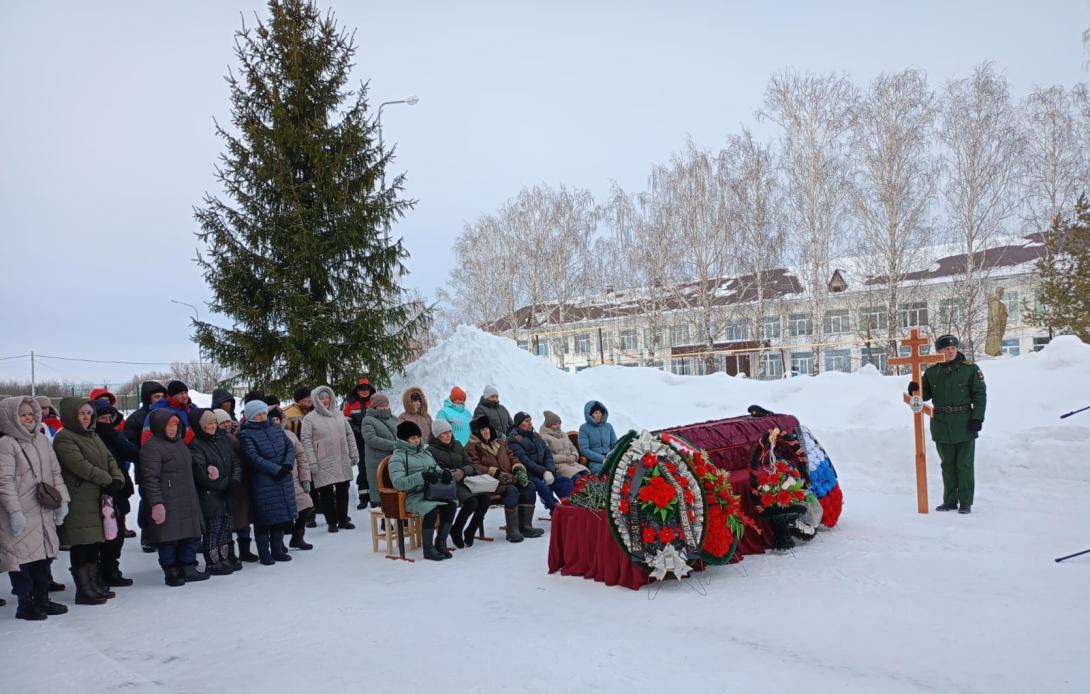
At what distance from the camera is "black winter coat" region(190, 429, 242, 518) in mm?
7879

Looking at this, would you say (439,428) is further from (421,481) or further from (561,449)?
(561,449)

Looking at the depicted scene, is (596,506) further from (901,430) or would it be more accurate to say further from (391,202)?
(391,202)

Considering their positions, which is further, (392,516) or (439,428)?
(439,428)

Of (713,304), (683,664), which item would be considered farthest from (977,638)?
(713,304)

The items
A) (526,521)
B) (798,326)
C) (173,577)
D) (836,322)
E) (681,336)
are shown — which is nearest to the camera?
(173,577)

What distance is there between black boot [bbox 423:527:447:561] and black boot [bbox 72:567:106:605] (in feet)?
10.1

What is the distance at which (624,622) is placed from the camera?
222 inches

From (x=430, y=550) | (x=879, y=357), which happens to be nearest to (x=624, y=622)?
(x=430, y=550)

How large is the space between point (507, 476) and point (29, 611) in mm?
4786

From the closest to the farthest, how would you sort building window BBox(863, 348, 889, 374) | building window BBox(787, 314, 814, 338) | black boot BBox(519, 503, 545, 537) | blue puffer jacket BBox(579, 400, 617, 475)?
1. black boot BBox(519, 503, 545, 537)
2. blue puffer jacket BBox(579, 400, 617, 475)
3. building window BBox(863, 348, 889, 374)
4. building window BBox(787, 314, 814, 338)

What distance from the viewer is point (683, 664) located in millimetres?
4691

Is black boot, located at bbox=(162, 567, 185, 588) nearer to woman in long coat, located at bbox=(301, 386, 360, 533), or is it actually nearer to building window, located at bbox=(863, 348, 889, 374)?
woman in long coat, located at bbox=(301, 386, 360, 533)

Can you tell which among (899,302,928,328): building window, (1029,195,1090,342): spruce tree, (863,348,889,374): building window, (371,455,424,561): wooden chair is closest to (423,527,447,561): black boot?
(371,455,424,561): wooden chair

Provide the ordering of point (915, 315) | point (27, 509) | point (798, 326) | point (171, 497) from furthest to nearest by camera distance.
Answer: point (798, 326), point (915, 315), point (171, 497), point (27, 509)
